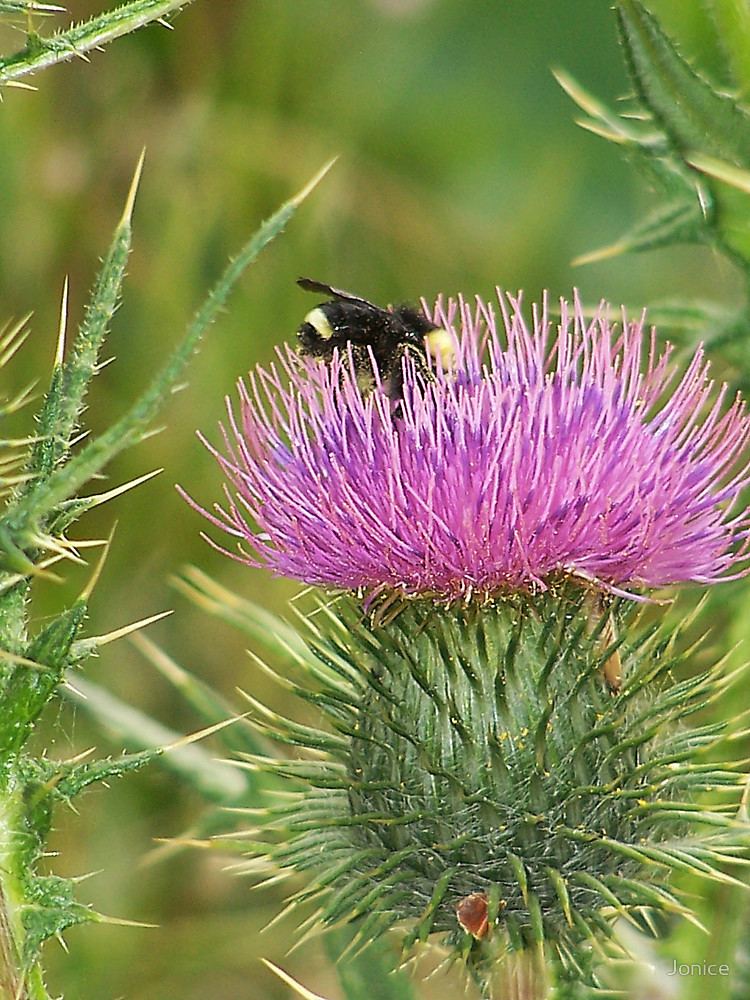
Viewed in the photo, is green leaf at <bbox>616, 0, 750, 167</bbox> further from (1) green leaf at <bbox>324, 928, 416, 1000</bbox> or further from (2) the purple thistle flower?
(1) green leaf at <bbox>324, 928, 416, 1000</bbox>

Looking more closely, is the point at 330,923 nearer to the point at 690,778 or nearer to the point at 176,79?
the point at 690,778

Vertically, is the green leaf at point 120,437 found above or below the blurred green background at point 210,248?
below

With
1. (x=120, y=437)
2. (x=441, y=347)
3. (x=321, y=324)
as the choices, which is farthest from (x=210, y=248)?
(x=120, y=437)

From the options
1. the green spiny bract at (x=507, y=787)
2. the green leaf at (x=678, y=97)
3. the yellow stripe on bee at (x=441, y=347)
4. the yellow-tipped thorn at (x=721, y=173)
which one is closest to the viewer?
the yellow-tipped thorn at (x=721, y=173)

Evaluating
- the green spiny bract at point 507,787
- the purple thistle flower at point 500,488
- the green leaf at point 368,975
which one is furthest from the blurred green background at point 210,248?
the green spiny bract at point 507,787

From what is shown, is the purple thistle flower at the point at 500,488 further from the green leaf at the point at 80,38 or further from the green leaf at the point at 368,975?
the green leaf at the point at 368,975

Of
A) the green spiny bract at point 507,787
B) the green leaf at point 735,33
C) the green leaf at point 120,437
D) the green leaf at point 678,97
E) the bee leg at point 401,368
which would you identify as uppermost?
the green leaf at point 735,33

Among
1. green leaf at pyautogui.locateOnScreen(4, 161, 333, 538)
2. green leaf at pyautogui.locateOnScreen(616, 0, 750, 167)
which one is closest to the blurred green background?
green leaf at pyautogui.locateOnScreen(616, 0, 750, 167)
